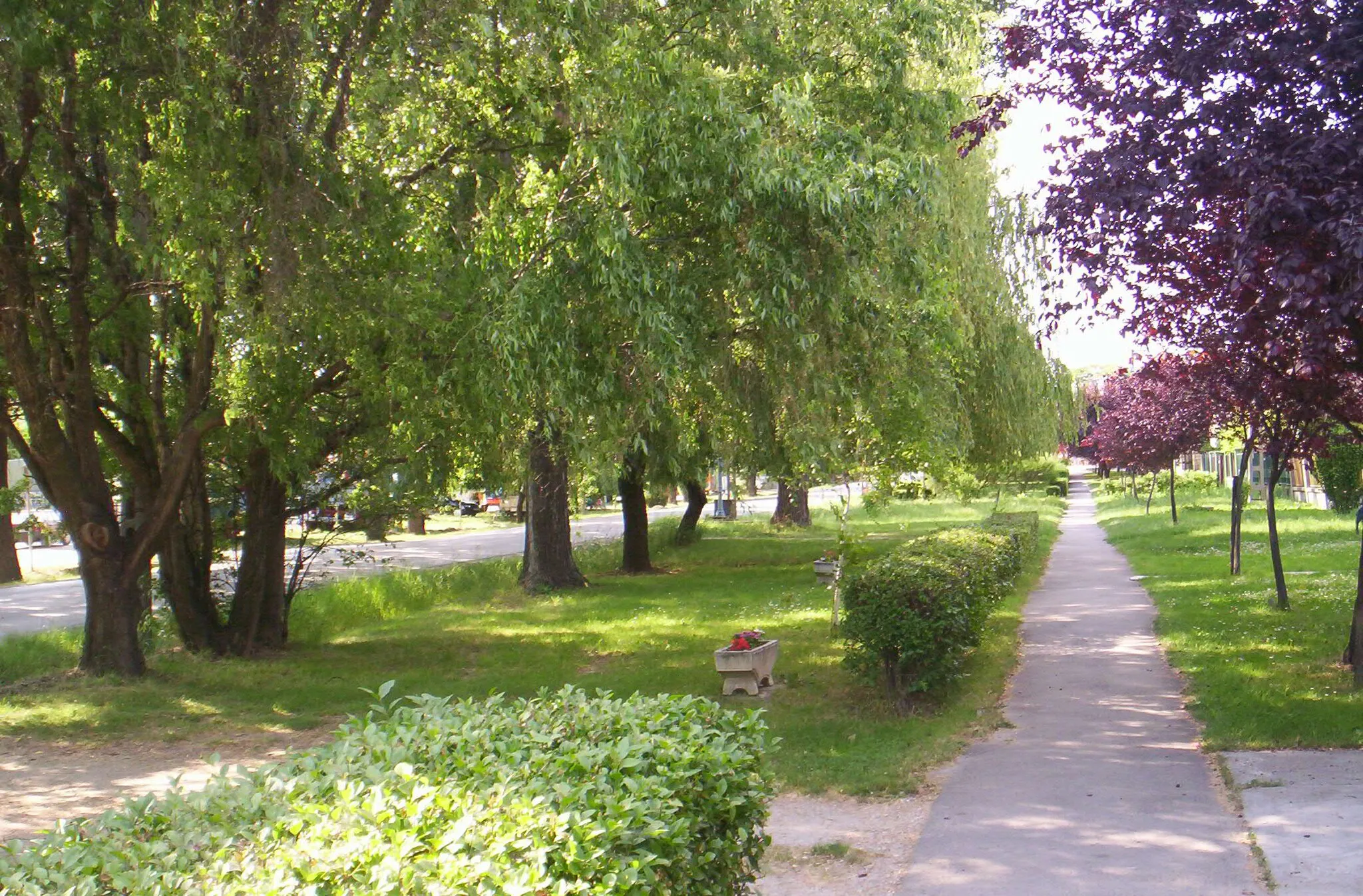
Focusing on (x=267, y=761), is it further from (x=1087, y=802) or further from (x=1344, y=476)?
(x=1344, y=476)

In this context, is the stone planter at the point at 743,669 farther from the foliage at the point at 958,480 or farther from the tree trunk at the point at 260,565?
the tree trunk at the point at 260,565

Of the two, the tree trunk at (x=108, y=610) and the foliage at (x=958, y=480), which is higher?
the foliage at (x=958, y=480)

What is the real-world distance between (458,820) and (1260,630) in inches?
477

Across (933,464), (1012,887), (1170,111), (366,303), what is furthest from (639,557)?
(1012,887)

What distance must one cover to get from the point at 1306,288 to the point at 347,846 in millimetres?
6242

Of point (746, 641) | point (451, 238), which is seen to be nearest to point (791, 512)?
point (746, 641)

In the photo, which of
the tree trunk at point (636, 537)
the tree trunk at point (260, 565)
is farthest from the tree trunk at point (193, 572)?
the tree trunk at point (636, 537)

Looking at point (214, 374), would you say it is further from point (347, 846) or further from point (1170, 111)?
point (347, 846)

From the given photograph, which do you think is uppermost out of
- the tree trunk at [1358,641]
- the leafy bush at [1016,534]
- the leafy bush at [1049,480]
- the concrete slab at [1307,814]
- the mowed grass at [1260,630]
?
the leafy bush at [1049,480]

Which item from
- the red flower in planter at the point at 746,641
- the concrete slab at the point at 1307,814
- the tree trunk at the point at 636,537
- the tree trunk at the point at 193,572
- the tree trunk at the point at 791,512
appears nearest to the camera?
the concrete slab at the point at 1307,814

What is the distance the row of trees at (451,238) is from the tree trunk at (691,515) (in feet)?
48.4

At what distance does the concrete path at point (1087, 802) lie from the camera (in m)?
5.70

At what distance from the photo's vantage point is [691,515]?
29.4 meters

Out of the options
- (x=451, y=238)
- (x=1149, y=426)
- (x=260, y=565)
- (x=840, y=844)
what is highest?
(x=451, y=238)
